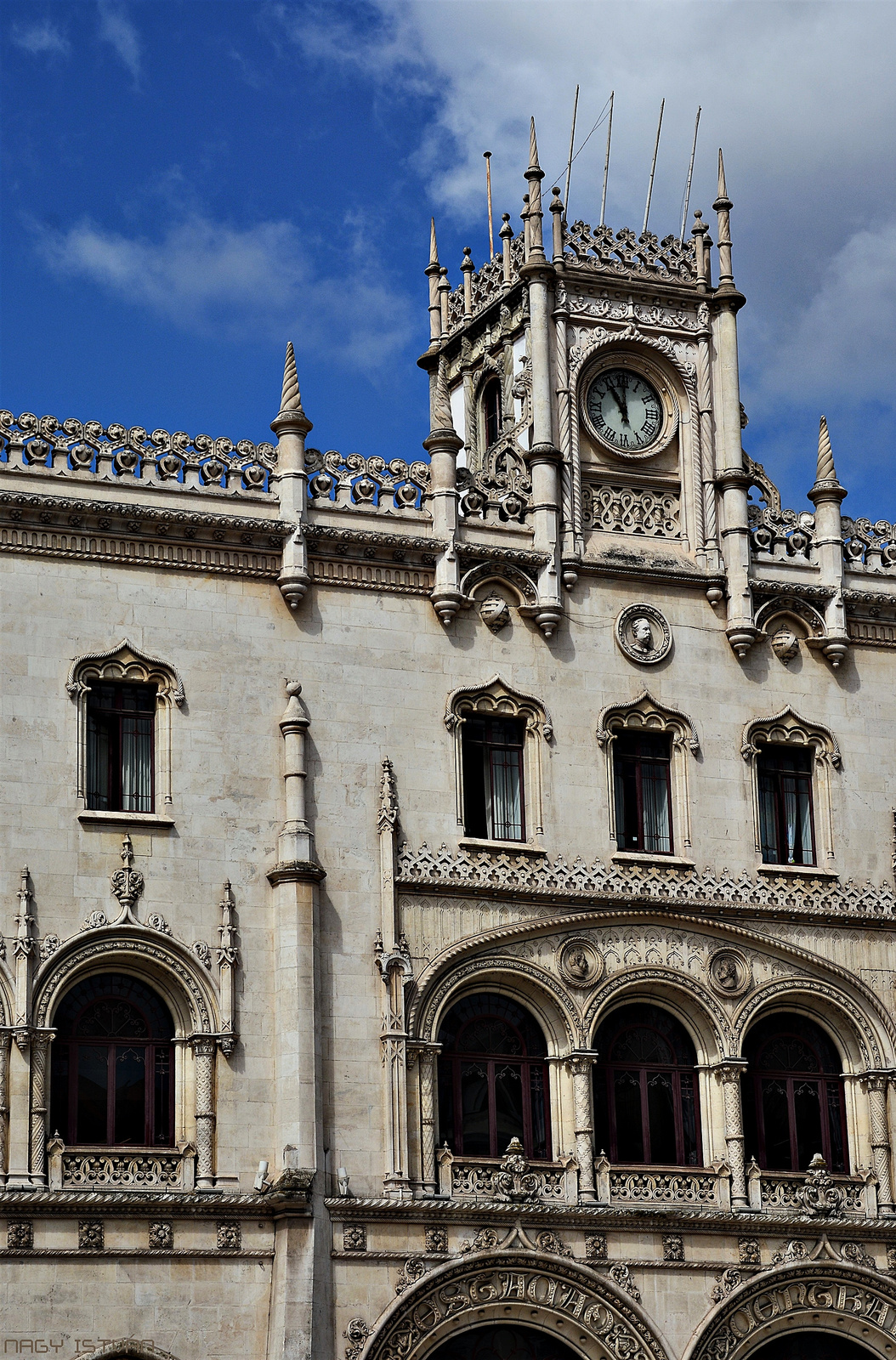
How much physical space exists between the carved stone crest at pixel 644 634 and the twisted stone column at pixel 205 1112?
940 cm

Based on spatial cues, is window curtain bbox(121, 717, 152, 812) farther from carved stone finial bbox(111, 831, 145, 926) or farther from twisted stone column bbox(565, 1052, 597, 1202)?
twisted stone column bbox(565, 1052, 597, 1202)

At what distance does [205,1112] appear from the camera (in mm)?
31984

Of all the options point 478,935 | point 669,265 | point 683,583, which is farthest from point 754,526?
point 478,935

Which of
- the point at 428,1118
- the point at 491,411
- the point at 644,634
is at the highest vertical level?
the point at 491,411

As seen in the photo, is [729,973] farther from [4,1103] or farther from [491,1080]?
[4,1103]

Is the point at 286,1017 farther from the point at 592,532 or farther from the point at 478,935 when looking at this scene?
the point at 592,532

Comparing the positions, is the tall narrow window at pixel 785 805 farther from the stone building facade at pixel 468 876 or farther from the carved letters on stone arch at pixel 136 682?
the carved letters on stone arch at pixel 136 682

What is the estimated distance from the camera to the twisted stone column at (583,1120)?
33938mm

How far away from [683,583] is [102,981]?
38.0 feet

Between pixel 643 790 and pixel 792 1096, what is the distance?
528 cm

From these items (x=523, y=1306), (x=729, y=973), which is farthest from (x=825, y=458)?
(x=523, y=1306)

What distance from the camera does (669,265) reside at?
39.3m

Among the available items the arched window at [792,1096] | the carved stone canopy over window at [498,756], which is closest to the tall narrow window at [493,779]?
the carved stone canopy over window at [498,756]

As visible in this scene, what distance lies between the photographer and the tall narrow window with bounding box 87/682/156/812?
3316 cm
